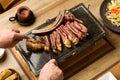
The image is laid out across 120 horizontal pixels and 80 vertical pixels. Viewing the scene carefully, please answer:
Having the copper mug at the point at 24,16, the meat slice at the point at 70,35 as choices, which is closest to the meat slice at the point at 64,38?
the meat slice at the point at 70,35

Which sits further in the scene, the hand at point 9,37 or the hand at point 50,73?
the hand at point 9,37

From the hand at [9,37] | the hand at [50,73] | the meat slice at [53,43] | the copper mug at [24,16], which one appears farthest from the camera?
the copper mug at [24,16]

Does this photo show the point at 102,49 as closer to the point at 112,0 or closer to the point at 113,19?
the point at 113,19

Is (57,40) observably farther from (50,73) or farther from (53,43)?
(50,73)

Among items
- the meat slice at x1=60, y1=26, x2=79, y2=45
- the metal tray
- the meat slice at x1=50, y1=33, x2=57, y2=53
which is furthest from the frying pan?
the meat slice at x1=50, y1=33, x2=57, y2=53

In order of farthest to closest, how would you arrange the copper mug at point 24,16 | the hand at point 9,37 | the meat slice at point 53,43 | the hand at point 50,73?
the copper mug at point 24,16, the meat slice at point 53,43, the hand at point 9,37, the hand at point 50,73

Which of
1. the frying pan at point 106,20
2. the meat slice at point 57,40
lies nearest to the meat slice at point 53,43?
the meat slice at point 57,40

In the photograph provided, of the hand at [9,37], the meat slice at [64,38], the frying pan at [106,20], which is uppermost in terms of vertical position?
the hand at [9,37]

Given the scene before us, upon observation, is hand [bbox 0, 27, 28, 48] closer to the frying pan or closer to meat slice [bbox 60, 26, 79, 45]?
meat slice [bbox 60, 26, 79, 45]

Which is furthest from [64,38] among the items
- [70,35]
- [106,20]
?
[106,20]

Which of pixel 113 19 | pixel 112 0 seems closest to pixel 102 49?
pixel 113 19

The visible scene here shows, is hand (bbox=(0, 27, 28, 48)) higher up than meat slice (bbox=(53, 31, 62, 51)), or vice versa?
hand (bbox=(0, 27, 28, 48))

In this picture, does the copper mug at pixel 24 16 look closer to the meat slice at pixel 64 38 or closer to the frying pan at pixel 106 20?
the meat slice at pixel 64 38

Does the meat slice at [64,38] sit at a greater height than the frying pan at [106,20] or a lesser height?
greater
